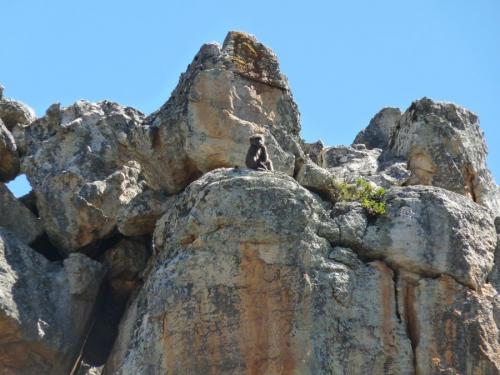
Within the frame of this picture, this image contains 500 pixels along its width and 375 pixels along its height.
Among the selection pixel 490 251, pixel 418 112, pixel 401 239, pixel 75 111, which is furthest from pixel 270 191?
pixel 75 111

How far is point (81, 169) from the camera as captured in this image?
87.9 ft

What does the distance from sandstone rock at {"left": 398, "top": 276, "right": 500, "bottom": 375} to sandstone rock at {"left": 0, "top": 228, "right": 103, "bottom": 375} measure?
704 cm

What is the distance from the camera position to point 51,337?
23891 mm

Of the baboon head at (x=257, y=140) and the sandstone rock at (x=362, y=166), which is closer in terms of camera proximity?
the baboon head at (x=257, y=140)

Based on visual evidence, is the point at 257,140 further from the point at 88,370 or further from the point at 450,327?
the point at 88,370

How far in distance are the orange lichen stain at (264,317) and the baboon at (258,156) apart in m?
2.19

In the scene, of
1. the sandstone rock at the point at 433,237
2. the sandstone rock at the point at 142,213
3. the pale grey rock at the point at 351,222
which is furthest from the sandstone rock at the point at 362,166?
A: the sandstone rock at the point at 142,213

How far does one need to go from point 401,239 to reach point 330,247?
1.40 meters

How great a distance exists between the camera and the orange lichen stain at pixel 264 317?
2061 centimetres

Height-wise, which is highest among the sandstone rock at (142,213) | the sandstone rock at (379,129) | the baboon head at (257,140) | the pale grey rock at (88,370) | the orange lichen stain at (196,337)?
the sandstone rock at (379,129)

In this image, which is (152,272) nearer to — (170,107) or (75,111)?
(170,107)

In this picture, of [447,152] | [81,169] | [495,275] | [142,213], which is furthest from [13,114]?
[495,275]

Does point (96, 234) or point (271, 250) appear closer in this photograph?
point (271, 250)

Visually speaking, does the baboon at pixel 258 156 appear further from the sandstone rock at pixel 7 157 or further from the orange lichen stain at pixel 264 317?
the sandstone rock at pixel 7 157
